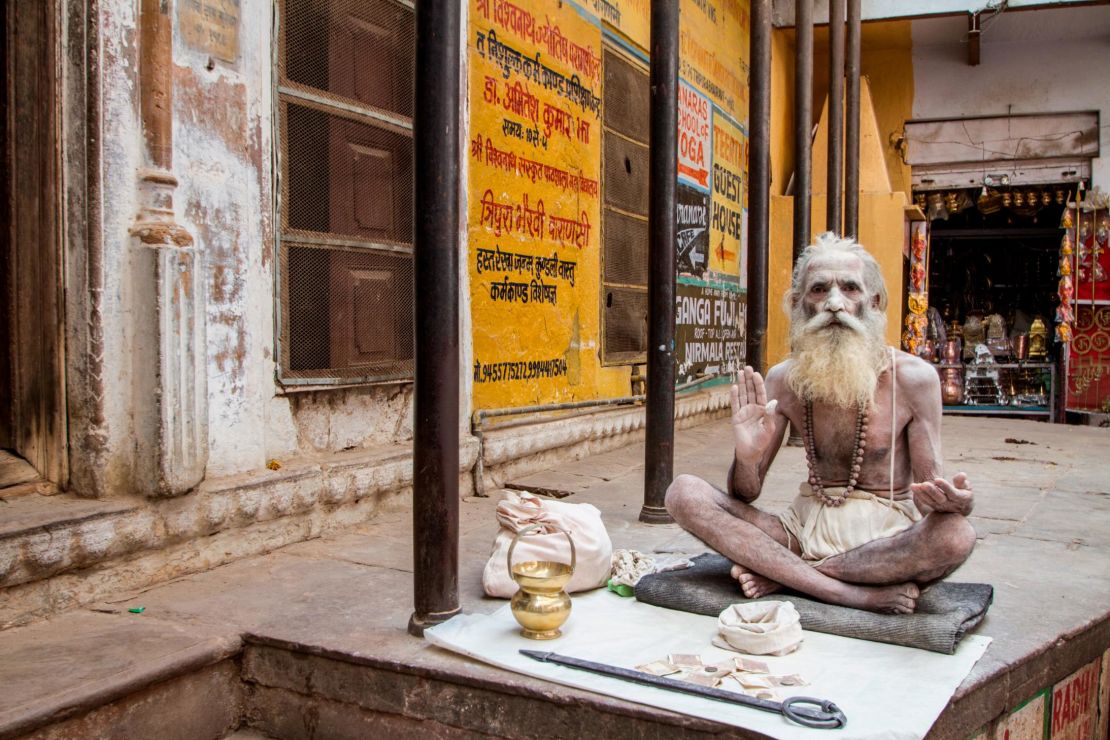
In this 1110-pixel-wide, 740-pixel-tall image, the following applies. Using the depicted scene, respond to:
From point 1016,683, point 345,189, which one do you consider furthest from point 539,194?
point 1016,683

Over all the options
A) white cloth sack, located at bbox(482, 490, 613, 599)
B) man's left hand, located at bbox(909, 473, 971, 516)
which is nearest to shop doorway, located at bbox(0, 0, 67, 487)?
white cloth sack, located at bbox(482, 490, 613, 599)

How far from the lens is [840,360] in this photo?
10.6ft

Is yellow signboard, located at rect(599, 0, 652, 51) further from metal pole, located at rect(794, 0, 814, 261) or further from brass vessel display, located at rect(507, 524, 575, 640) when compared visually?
brass vessel display, located at rect(507, 524, 575, 640)

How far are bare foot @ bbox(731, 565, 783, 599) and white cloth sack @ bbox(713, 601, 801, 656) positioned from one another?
25 cm

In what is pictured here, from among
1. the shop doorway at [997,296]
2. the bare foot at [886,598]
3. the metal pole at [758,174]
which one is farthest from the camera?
the shop doorway at [997,296]

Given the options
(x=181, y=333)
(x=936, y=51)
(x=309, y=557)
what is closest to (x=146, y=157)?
(x=181, y=333)

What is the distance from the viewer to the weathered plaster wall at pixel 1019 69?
1162 cm

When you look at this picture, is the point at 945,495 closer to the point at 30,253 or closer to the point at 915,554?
the point at 915,554

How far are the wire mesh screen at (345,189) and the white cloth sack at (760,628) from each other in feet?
6.92

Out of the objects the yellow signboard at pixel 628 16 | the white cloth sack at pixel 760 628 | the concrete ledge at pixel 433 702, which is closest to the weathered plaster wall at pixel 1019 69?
the yellow signboard at pixel 628 16

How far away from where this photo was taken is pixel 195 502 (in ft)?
11.5

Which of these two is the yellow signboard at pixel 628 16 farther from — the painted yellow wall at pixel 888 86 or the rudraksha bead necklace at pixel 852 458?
the painted yellow wall at pixel 888 86

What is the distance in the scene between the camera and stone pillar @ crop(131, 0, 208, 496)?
3.30 meters

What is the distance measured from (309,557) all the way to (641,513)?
163cm
